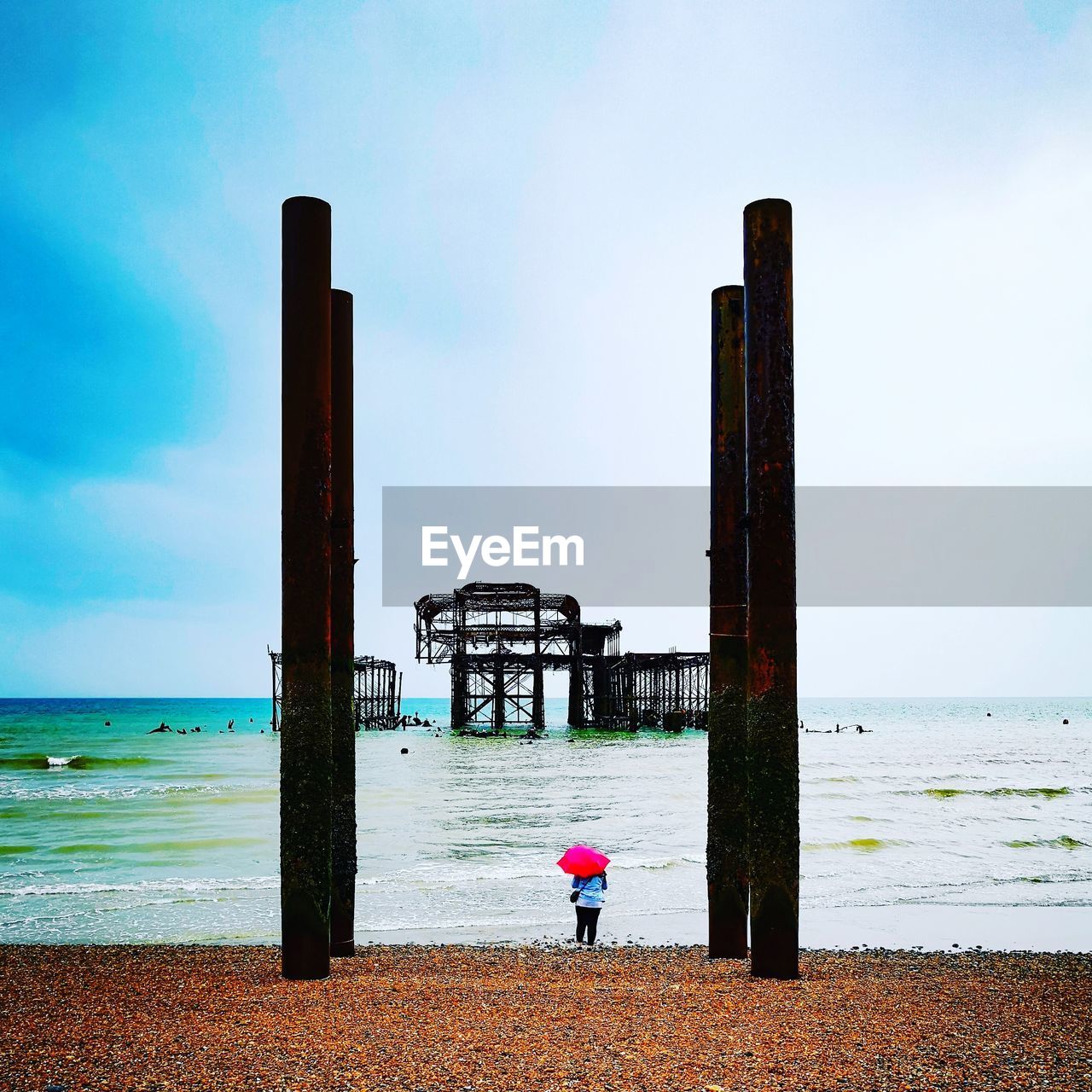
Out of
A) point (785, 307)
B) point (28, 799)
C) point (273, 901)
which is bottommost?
point (28, 799)

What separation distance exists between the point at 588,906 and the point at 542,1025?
3.61 meters

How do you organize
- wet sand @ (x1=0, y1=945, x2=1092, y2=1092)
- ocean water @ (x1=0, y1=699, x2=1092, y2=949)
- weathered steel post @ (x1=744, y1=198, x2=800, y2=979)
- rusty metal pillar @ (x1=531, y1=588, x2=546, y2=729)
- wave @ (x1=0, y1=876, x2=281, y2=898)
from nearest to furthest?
wet sand @ (x1=0, y1=945, x2=1092, y2=1092)
weathered steel post @ (x1=744, y1=198, x2=800, y2=979)
ocean water @ (x1=0, y1=699, x2=1092, y2=949)
wave @ (x1=0, y1=876, x2=281, y2=898)
rusty metal pillar @ (x1=531, y1=588, x2=546, y2=729)

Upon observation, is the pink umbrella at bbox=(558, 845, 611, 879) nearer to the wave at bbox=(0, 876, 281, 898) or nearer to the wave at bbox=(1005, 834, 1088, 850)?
the wave at bbox=(0, 876, 281, 898)

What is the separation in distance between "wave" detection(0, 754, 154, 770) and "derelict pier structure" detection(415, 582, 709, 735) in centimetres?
1520

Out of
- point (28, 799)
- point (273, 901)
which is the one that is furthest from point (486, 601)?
point (273, 901)

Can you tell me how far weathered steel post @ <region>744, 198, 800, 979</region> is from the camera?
20.9 feet

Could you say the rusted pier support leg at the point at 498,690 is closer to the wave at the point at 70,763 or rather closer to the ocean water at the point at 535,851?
the ocean water at the point at 535,851

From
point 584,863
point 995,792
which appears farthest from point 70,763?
point 584,863

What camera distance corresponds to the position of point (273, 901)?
12141 millimetres

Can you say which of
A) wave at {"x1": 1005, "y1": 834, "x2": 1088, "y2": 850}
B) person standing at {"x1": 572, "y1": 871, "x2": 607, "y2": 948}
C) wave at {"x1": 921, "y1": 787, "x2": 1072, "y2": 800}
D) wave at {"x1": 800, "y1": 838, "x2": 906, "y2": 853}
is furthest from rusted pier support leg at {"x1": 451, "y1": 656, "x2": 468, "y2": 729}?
person standing at {"x1": 572, "y1": 871, "x2": 607, "y2": 948}

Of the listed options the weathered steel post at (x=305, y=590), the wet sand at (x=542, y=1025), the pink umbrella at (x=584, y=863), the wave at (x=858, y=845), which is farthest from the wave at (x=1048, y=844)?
the weathered steel post at (x=305, y=590)

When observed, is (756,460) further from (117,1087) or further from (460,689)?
(460,689)

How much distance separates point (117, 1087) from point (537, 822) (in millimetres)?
15357

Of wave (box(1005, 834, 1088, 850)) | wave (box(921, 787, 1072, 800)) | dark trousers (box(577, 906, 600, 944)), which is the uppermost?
dark trousers (box(577, 906, 600, 944))
